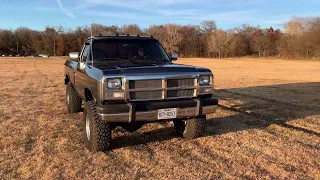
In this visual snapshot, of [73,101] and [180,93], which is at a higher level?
[180,93]

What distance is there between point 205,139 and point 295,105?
5.25m

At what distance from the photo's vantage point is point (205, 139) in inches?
257

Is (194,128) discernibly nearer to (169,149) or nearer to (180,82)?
(169,149)

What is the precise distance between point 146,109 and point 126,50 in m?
2.10

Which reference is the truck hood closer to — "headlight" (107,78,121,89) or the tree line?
"headlight" (107,78,121,89)

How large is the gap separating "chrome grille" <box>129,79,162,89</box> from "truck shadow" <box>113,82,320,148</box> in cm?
134

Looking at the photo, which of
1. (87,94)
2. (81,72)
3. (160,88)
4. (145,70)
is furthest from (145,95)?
(81,72)

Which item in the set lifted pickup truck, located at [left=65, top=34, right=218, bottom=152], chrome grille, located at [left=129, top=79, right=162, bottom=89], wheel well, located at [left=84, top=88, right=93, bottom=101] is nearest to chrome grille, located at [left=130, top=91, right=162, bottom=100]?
lifted pickup truck, located at [left=65, top=34, right=218, bottom=152]

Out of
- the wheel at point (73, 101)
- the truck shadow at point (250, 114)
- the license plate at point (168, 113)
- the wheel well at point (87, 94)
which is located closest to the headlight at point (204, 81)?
the license plate at point (168, 113)

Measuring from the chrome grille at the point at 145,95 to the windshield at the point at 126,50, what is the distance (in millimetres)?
1618

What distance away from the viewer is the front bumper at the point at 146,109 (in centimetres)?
516

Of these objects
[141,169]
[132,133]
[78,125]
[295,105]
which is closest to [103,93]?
[141,169]

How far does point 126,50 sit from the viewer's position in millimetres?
7016

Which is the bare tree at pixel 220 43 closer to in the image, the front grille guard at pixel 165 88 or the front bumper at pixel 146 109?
the front grille guard at pixel 165 88
